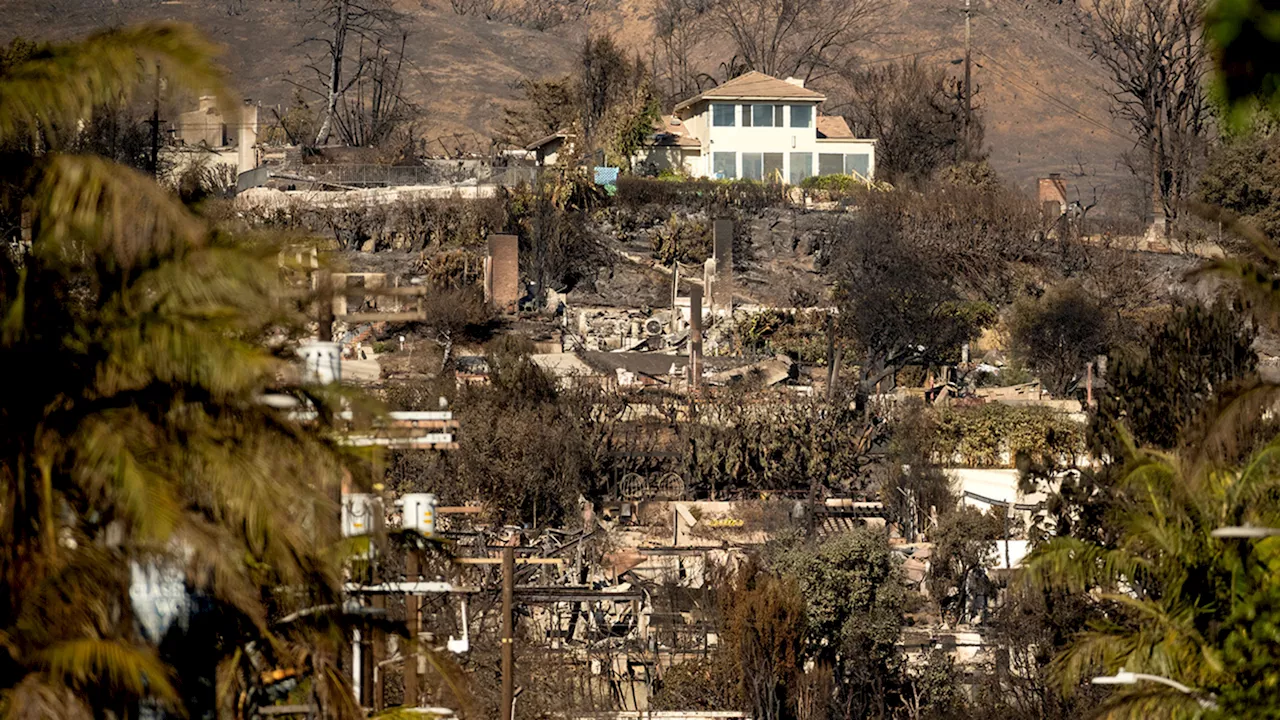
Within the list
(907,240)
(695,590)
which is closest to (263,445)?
(695,590)

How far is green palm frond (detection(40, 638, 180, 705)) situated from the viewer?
20.2ft

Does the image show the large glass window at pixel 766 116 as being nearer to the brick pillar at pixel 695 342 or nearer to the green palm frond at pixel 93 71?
the brick pillar at pixel 695 342

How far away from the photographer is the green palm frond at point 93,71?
655 centimetres

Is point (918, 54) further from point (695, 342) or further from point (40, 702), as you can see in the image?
point (40, 702)

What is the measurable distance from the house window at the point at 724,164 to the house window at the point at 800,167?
1.89 m

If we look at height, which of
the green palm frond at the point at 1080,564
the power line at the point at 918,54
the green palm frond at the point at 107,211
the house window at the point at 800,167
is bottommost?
the green palm frond at the point at 1080,564

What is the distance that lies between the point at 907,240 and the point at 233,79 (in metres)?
48.8

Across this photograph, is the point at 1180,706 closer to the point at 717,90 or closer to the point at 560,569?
the point at 560,569

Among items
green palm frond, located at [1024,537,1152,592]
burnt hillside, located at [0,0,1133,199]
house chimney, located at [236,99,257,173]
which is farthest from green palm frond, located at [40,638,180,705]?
burnt hillside, located at [0,0,1133,199]

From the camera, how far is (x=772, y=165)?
6078 cm

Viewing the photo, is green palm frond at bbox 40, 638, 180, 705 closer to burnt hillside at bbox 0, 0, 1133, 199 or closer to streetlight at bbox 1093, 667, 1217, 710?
streetlight at bbox 1093, 667, 1217, 710

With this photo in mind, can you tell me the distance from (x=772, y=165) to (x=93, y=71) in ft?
180

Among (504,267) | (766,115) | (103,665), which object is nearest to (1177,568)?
(103,665)

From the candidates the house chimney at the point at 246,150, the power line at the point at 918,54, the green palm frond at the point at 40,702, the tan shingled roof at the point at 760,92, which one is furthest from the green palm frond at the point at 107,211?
the power line at the point at 918,54
